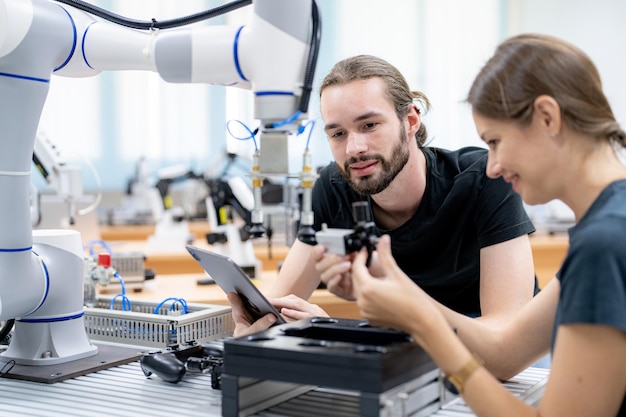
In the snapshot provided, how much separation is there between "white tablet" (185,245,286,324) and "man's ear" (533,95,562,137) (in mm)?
511

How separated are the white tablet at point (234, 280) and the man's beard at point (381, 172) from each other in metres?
0.49

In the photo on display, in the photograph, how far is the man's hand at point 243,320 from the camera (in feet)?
4.19

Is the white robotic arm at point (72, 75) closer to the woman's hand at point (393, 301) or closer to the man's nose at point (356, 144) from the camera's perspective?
the woman's hand at point (393, 301)

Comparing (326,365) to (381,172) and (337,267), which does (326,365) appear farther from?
(381,172)

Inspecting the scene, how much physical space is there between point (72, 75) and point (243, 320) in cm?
58

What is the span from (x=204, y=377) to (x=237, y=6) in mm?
656

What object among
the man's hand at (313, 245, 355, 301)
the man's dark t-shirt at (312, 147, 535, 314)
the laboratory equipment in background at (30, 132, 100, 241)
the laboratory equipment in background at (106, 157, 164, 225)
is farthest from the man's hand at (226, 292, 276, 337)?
the laboratory equipment in background at (106, 157, 164, 225)

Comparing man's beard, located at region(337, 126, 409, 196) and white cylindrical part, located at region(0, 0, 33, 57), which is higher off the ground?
white cylindrical part, located at region(0, 0, 33, 57)

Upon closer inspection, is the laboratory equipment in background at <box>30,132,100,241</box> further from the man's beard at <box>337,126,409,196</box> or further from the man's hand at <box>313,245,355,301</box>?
the man's hand at <box>313,245,355,301</box>

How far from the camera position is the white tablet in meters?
1.13

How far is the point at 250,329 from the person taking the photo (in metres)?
1.28

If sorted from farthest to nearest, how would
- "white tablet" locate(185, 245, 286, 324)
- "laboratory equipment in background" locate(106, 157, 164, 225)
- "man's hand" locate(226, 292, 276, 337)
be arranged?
1. "laboratory equipment in background" locate(106, 157, 164, 225)
2. "man's hand" locate(226, 292, 276, 337)
3. "white tablet" locate(185, 245, 286, 324)

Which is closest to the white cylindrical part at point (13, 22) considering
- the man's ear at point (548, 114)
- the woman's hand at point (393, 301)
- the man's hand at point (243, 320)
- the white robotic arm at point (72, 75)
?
the white robotic arm at point (72, 75)

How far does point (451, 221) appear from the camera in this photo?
1.72 meters
